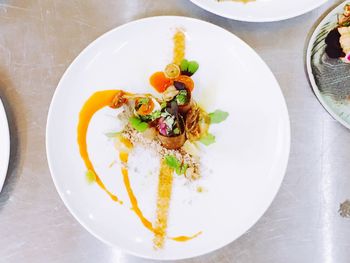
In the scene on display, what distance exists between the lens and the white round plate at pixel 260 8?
106cm

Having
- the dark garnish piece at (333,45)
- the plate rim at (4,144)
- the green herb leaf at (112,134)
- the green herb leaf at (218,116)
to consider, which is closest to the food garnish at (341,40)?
the dark garnish piece at (333,45)

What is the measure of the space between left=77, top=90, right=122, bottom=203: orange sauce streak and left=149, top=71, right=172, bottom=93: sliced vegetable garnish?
0.29 feet

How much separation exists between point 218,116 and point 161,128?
0.44 ft

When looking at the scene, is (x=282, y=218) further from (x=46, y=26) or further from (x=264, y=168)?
(x=46, y=26)

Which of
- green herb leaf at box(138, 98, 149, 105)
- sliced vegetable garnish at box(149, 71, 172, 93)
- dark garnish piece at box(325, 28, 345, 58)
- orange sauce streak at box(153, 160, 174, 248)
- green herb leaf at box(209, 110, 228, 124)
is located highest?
dark garnish piece at box(325, 28, 345, 58)

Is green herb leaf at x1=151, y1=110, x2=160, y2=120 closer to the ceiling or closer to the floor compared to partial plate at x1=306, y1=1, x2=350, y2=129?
closer to the floor

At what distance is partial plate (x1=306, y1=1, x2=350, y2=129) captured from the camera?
1122 mm

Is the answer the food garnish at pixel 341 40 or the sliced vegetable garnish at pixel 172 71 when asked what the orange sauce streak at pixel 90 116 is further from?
the food garnish at pixel 341 40

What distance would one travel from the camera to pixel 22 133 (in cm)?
113

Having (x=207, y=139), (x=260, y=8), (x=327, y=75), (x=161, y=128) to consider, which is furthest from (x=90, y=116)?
(x=327, y=75)

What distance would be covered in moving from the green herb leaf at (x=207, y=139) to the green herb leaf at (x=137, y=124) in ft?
0.45

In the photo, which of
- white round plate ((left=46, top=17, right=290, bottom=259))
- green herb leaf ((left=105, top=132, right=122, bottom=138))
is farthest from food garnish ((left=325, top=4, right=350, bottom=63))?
green herb leaf ((left=105, top=132, right=122, bottom=138))

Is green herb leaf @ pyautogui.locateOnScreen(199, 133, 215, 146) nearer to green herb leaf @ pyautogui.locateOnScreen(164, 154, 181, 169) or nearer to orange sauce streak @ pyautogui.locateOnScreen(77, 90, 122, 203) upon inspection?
green herb leaf @ pyautogui.locateOnScreen(164, 154, 181, 169)

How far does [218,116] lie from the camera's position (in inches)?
41.8
